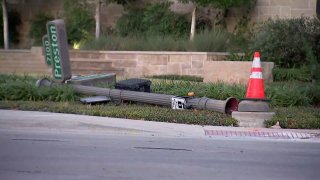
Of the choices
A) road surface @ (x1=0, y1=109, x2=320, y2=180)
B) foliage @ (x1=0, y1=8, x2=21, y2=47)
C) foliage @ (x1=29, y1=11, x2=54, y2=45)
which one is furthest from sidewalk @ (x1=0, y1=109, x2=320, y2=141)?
foliage @ (x1=0, y1=8, x2=21, y2=47)

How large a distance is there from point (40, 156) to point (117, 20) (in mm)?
14356

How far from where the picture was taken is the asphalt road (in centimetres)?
677

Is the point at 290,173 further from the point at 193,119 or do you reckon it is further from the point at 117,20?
the point at 117,20

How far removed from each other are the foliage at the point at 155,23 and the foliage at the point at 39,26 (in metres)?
3.34

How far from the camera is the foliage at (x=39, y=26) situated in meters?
22.0

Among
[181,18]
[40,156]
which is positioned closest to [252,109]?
[40,156]

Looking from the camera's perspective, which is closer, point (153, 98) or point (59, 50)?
point (153, 98)

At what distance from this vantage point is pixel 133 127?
971cm

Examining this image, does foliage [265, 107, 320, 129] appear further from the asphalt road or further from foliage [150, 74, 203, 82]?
foliage [150, 74, 203, 82]

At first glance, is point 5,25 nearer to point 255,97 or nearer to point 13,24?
point 13,24

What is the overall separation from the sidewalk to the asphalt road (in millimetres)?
227

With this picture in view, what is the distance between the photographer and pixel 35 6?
75.0 feet

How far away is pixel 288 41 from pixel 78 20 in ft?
28.8

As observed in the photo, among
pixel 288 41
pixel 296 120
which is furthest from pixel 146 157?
pixel 288 41
